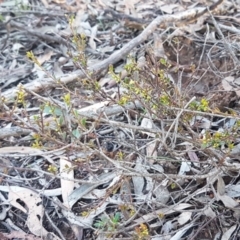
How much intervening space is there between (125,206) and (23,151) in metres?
0.55

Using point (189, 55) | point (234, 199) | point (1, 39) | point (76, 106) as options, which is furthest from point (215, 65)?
point (1, 39)

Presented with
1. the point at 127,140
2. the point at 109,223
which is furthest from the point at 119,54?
the point at 109,223

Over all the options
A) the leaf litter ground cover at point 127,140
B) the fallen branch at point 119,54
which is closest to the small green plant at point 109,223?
the leaf litter ground cover at point 127,140

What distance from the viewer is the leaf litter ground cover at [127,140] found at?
154 cm

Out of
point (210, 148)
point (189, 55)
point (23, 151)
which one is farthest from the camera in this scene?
point (189, 55)

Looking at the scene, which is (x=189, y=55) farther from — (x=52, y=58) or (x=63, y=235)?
(x=63, y=235)

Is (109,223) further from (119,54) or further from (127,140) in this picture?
(119,54)

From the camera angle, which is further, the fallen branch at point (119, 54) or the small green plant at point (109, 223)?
the fallen branch at point (119, 54)

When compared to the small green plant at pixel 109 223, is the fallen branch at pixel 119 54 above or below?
above

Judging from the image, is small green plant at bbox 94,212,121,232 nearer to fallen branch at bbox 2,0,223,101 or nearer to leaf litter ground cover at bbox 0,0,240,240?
leaf litter ground cover at bbox 0,0,240,240

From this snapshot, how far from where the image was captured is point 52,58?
249 centimetres

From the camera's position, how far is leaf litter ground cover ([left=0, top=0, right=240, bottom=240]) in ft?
5.06

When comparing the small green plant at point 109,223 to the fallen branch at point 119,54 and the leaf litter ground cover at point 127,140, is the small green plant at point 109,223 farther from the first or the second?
the fallen branch at point 119,54

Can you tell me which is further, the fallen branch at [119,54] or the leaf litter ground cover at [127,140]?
the fallen branch at [119,54]
